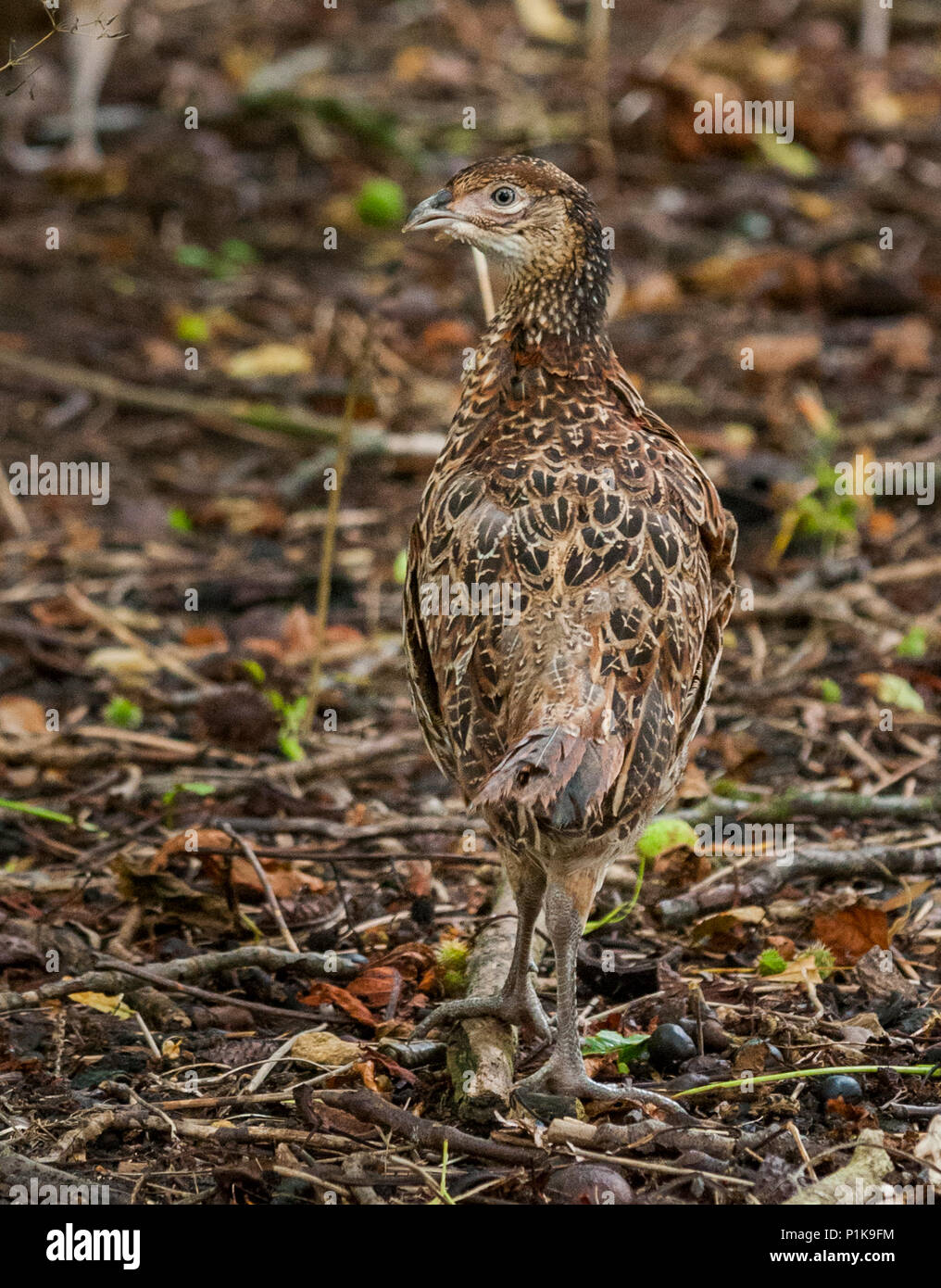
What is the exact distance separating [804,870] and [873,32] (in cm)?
1003

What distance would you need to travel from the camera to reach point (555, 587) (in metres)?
4.18

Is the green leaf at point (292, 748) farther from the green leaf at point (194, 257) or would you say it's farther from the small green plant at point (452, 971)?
the green leaf at point (194, 257)

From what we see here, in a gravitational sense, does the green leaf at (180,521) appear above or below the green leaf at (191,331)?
below

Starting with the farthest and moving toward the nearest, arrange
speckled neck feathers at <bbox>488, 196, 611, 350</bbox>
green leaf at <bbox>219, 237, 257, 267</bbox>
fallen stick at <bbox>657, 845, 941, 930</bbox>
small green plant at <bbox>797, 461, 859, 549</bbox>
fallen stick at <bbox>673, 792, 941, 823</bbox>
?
green leaf at <bbox>219, 237, 257, 267</bbox> < small green plant at <bbox>797, 461, 859, 549</bbox> < fallen stick at <bbox>673, 792, 941, 823</bbox> < fallen stick at <bbox>657, 845, 941, 930</bbox> < speckled neck feathers at <bbox>488, 196, 611, 350</bbox>

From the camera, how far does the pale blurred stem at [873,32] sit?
13.2m

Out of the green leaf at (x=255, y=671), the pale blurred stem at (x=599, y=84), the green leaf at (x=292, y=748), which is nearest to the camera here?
the green leaf at (x=292, y=748)

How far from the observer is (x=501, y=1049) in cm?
422

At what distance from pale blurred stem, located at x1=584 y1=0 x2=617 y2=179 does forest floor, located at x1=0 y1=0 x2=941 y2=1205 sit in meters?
0.09

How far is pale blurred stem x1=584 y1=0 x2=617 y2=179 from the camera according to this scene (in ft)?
36.3

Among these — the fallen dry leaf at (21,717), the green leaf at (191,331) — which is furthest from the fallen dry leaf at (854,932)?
the green leaf at (191,331)

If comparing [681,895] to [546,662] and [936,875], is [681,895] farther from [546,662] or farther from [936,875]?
[546,662]

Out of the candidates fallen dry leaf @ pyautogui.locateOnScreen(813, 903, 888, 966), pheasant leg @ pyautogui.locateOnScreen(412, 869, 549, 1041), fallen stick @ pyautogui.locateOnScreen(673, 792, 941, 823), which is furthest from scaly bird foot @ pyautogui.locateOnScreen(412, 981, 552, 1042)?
fallen stick @ pyautogui.locateOnScreen(673, 792, 941, 823)

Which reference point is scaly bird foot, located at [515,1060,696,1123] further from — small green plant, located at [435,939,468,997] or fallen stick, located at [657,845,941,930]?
fallen stick, located at [657,845,941,930]

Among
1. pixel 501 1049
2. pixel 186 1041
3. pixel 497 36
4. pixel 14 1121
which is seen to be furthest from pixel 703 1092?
pixel 497 36
